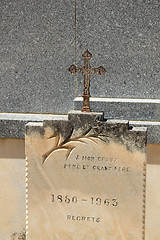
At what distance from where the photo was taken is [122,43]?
12.4 feet

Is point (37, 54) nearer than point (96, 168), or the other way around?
point (96, 168)

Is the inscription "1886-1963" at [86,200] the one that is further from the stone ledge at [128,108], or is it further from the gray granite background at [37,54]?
the gray granite background at [37,54]

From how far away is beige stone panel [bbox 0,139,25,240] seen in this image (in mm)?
3908

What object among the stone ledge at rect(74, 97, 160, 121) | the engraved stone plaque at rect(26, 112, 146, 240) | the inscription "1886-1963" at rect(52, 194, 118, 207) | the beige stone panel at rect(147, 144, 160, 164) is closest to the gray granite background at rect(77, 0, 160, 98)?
the stone ledge at rect(74, 97, 160, 121)

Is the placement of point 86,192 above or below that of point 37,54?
below

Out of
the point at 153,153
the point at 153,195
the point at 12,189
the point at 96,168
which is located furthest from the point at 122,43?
the point at 12,189

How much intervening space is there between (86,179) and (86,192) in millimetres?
100

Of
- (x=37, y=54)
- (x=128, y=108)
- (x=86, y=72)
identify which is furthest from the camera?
(x=37, y=54)

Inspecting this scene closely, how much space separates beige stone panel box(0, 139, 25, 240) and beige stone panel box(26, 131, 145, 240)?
1.72 feet

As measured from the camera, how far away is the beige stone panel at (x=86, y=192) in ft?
10.7

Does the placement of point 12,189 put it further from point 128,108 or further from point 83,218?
point 128,108

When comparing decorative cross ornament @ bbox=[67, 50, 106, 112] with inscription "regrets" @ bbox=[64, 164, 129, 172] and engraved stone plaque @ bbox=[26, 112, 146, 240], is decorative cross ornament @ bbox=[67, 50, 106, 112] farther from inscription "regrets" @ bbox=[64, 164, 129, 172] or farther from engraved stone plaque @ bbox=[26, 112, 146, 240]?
inscription "regrets" @ bbox=[64, 164, 129, 172]

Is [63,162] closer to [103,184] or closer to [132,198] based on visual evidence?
[103,184]

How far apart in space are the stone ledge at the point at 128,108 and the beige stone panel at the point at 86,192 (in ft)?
1.94
